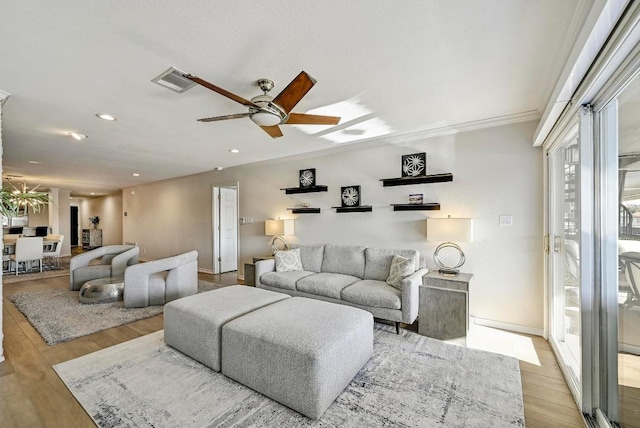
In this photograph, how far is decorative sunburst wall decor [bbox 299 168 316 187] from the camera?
470cm

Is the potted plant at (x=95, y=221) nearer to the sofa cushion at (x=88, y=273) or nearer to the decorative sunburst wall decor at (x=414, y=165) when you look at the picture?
the sofa cushion at (x=88, y=273)

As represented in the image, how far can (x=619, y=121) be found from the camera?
Result: 1604 mm

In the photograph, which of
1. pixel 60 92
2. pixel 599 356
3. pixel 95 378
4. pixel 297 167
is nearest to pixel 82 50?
pixel 60 92

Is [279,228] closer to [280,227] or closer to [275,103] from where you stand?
[280,227]

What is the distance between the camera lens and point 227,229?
21.5 feet

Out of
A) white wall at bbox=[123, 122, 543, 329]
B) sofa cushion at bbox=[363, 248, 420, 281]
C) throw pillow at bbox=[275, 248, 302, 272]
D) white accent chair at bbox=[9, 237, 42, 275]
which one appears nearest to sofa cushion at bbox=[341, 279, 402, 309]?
sofa cushion at bbox=[363, 248, 420, 281]

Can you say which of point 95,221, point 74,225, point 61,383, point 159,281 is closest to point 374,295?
point 61,383

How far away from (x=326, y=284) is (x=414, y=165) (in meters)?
2.00

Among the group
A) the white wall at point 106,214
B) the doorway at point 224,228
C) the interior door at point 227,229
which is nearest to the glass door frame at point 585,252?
the doorway at point 224,228

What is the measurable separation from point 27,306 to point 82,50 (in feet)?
13.6

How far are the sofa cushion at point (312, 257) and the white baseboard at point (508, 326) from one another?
2153 millimetres

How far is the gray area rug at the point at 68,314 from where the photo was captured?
306 cm

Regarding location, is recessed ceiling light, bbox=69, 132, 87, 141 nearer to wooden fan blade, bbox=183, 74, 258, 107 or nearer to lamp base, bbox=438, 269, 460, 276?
wooden fan blade, bbox=183, 74, 258, 107

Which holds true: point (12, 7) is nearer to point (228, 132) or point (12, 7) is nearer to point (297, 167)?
point (228, 132)
